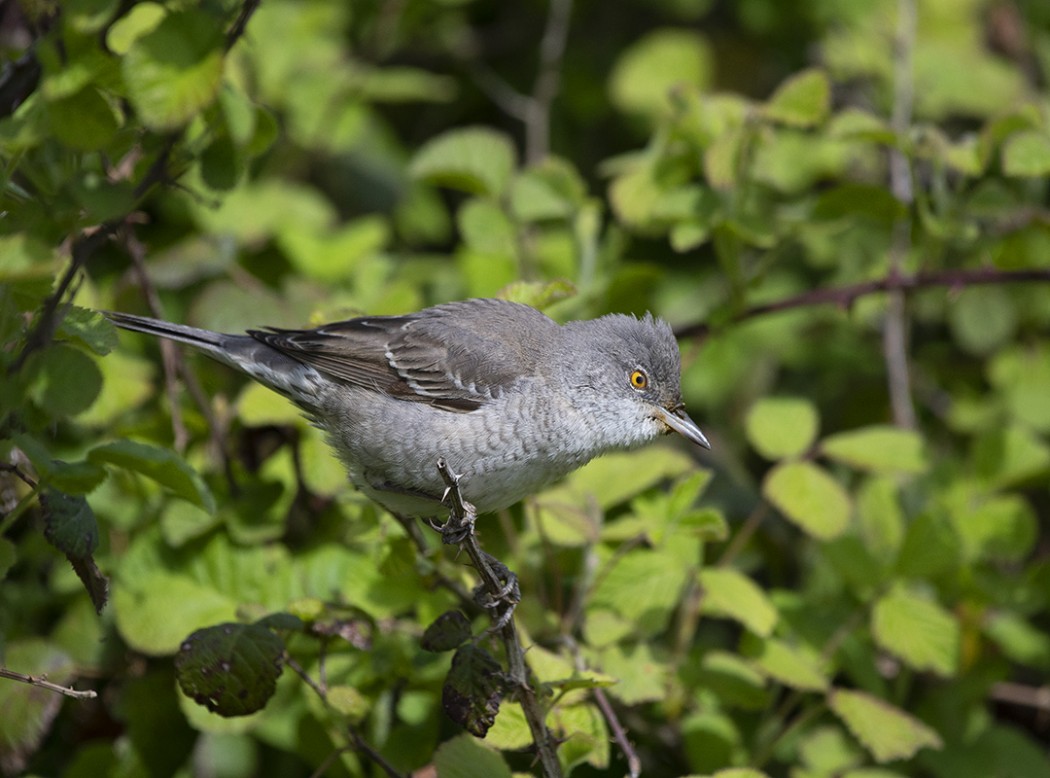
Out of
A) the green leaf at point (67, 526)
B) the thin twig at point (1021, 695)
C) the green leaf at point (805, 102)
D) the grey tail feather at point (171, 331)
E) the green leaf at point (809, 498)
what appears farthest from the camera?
the thin twig at point (1021, 695)

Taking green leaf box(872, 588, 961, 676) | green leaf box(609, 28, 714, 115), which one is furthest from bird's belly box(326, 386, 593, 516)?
green leaf box(609, 28, 714, 115)

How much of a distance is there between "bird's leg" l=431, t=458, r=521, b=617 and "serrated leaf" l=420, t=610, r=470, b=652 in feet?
0.27

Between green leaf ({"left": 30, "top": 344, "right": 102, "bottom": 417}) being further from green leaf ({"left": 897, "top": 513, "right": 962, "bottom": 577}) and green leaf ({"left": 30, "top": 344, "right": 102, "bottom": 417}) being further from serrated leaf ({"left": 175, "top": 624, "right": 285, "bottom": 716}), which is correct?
green leaf ({"left": 897, "top": 513, "right": 962, "bottom": 577})

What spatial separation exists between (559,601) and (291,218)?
2.15 meters

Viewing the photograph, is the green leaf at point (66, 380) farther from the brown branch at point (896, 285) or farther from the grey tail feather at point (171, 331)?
the brown branch at point (896, 285)

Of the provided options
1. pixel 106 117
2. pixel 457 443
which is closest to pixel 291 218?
pixel 457 443

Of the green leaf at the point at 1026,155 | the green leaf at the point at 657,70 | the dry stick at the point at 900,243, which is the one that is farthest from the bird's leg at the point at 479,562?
the green leaf at the point at 657,70

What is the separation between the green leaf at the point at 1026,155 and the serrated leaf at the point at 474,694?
6.97 feet

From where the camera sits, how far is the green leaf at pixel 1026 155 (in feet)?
10.3

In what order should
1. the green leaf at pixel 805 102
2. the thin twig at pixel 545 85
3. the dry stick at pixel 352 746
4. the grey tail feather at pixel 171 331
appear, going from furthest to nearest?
the thin twig at pixel 545 85 → the green leaf at pixel 805 102 → the grey tail feather at pixel 171 331 → the dry stick at pixel 352 746

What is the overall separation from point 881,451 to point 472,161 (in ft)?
5.49

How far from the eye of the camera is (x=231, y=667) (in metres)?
2.33

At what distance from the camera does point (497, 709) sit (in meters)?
2.23

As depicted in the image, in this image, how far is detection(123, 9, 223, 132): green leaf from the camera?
2.00 metres
